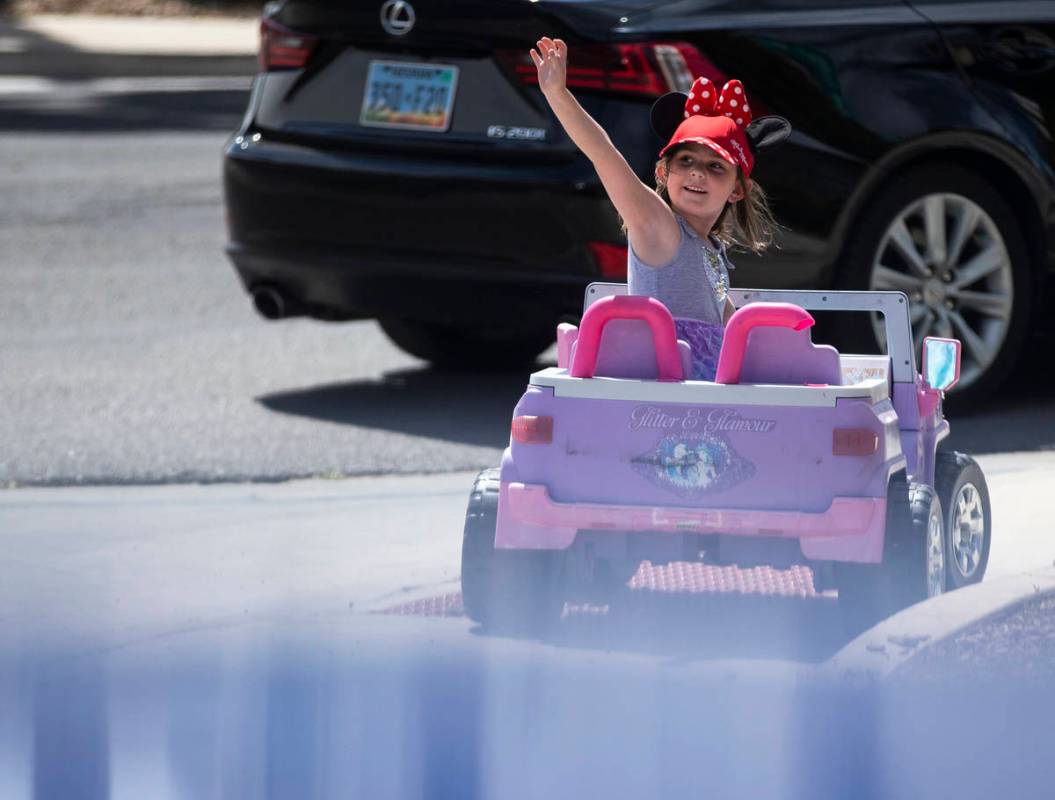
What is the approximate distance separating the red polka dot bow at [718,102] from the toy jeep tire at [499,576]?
0.99m

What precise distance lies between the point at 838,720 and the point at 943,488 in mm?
1109

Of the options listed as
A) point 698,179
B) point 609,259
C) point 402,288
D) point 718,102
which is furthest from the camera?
point 402,288

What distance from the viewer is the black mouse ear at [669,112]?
530cm

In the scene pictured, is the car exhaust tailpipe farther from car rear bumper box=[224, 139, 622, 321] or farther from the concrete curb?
the concrete curb

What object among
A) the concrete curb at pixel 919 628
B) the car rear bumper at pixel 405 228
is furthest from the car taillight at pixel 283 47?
the concrete curb at pixel 919 628

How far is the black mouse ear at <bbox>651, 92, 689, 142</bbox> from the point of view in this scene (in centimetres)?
530

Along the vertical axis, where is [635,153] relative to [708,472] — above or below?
above

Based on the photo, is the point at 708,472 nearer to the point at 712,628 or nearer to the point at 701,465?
the point at 701,465

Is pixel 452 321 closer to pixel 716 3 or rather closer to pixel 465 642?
pixel 716 3

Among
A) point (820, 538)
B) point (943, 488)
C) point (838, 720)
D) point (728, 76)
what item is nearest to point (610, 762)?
point (838, 720)

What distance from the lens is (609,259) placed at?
713 cm

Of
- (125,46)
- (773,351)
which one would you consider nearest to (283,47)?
(773,351)

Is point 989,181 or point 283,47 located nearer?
point 989,181

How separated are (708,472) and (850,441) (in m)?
0.30
